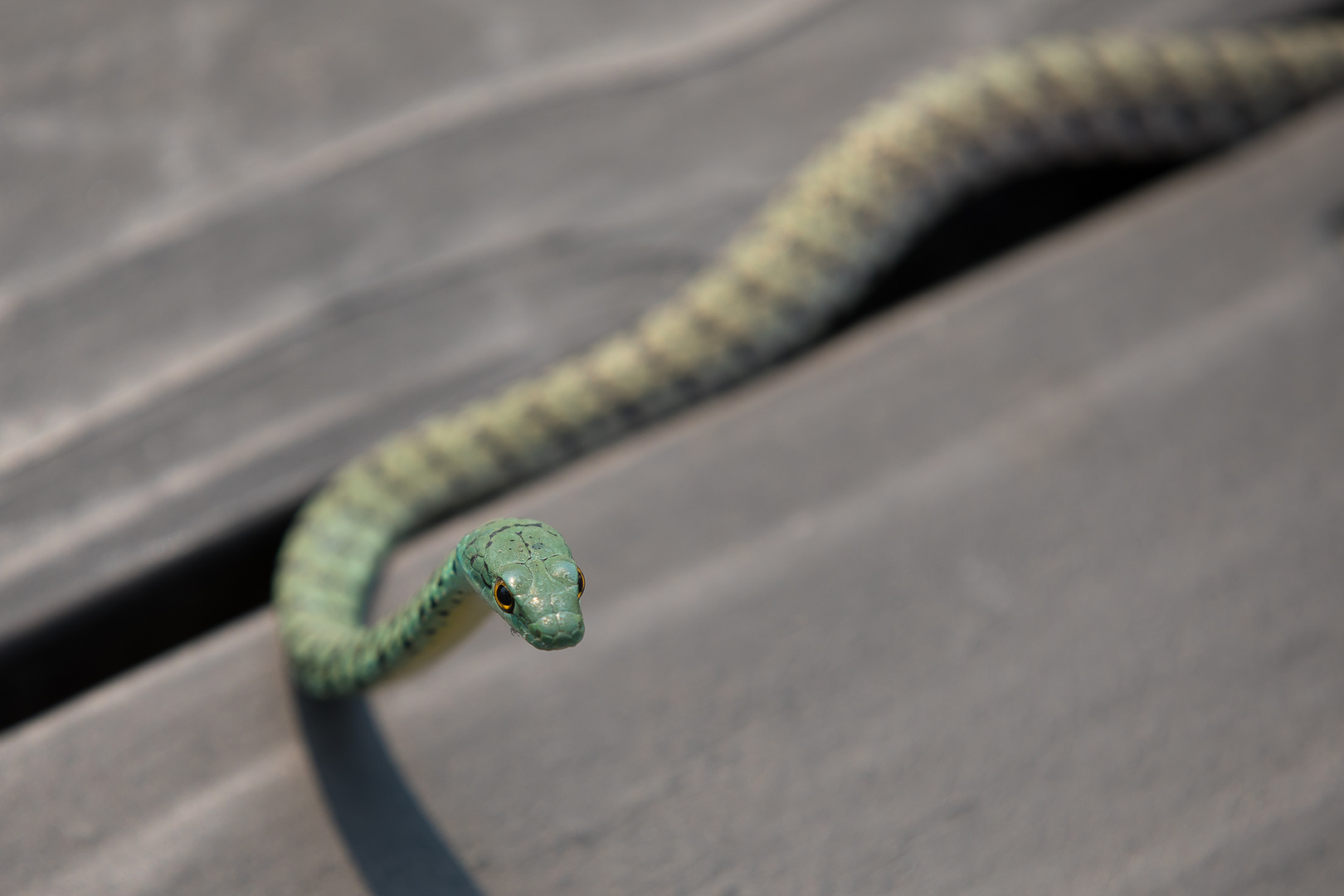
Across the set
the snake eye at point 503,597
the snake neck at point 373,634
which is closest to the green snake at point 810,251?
the snake neck at point 373,634

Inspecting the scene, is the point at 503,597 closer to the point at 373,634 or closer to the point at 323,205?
the point at 373,634

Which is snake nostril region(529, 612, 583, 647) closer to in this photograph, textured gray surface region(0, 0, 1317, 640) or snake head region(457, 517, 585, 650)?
snake head region(457, 517, 585, 650)

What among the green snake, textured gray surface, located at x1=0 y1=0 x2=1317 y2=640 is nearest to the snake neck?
the green snake

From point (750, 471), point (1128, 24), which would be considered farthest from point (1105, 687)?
point (1128, 24)

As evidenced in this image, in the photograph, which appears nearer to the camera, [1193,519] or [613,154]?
[1193,519]

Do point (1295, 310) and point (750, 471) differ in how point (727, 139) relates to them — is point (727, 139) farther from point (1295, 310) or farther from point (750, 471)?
point (1295, 310)

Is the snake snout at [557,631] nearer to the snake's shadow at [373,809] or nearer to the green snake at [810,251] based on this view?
the green snake at [810,251]
